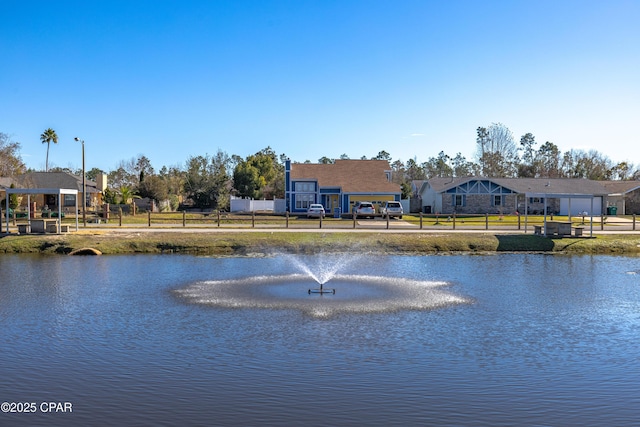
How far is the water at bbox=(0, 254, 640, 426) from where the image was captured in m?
10.4

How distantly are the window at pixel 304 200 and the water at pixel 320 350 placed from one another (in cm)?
4813

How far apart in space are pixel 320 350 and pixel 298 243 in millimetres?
21958

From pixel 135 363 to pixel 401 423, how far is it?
617 cm

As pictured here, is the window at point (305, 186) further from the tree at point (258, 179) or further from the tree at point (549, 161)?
the tree at point (549, 161)

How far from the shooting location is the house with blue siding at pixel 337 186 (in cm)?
6988

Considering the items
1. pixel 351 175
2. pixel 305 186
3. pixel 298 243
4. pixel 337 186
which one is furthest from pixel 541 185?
pixel 298 243

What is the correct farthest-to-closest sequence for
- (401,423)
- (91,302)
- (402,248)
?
(402,248), (91,302), (401,423)

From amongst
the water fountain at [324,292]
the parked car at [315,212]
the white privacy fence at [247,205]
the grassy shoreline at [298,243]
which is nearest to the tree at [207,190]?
the white privacy fence at [247,205]

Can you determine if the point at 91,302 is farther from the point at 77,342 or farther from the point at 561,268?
the point at 561,268

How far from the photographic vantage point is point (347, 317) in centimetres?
1733

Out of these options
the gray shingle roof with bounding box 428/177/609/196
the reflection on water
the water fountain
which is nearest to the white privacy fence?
the gray shingle roof with bounding box 428/177/609/196

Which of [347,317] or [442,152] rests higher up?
[442,152]

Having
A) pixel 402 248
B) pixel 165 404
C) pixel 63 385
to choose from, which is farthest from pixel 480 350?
pixel 402 248

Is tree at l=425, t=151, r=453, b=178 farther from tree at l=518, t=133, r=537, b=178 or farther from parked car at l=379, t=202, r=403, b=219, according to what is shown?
parked car at l=379, t=202, r=403, b=219
